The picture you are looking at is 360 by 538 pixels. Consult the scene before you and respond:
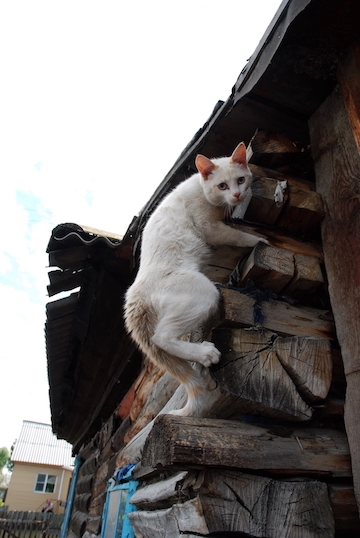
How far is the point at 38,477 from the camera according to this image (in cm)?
2589

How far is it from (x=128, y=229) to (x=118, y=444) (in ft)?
9.64

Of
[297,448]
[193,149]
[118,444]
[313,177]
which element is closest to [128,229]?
[193,149]

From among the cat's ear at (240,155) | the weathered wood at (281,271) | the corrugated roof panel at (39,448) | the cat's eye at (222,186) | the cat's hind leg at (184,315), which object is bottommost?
the corrugated roof panel at (39,448)

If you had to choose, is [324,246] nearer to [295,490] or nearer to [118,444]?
[295,490]

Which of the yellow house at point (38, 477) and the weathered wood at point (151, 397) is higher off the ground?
the weathered wood at point (151, 397)

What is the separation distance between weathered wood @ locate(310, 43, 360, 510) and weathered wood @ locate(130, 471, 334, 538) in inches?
6.1

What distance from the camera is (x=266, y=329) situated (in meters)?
1.65

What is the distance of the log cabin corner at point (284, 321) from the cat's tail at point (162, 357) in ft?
0.47

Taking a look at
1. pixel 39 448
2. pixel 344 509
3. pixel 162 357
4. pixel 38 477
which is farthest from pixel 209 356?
pixel 39 448

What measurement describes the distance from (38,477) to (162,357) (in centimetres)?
2903

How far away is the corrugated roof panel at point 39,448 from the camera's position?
86.0 feet

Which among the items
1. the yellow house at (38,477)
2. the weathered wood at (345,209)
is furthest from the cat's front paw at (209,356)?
the yellow house at (38,477)

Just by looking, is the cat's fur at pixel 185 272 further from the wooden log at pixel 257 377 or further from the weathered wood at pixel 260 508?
the weathered wood at pixel 260 508

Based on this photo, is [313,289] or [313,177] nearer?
[313,289]
